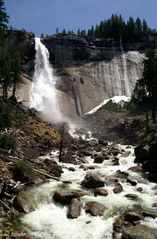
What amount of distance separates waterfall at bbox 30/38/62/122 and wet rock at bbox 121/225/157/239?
51.3m

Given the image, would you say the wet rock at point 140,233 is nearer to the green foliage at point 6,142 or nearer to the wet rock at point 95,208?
the wet rock at point 95,208

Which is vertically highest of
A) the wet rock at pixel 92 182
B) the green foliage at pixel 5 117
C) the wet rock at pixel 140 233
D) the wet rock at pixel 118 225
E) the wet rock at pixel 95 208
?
the green foliage at pixel 5 117

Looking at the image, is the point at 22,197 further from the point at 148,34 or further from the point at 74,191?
the point at 148,34

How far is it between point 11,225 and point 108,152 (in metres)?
24.9

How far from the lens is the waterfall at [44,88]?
7881cm

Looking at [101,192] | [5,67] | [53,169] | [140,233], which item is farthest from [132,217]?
[5,67]

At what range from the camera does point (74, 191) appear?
2564 cm

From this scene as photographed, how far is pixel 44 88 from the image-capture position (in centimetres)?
8850

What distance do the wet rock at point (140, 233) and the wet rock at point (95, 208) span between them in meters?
4.01

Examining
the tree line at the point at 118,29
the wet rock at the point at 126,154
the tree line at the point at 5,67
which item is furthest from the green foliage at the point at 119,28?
the wet rock at the point at 126,154

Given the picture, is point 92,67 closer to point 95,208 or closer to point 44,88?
point 44,88

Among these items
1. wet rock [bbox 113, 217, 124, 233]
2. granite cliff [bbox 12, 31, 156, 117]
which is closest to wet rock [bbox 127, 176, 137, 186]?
wet rock [bbox 113, 217, 124, 233]

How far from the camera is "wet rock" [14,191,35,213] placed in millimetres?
22984

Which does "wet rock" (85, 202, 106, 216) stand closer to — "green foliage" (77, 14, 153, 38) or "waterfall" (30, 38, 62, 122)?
"waterfall" (30, 38, 62, 122)
